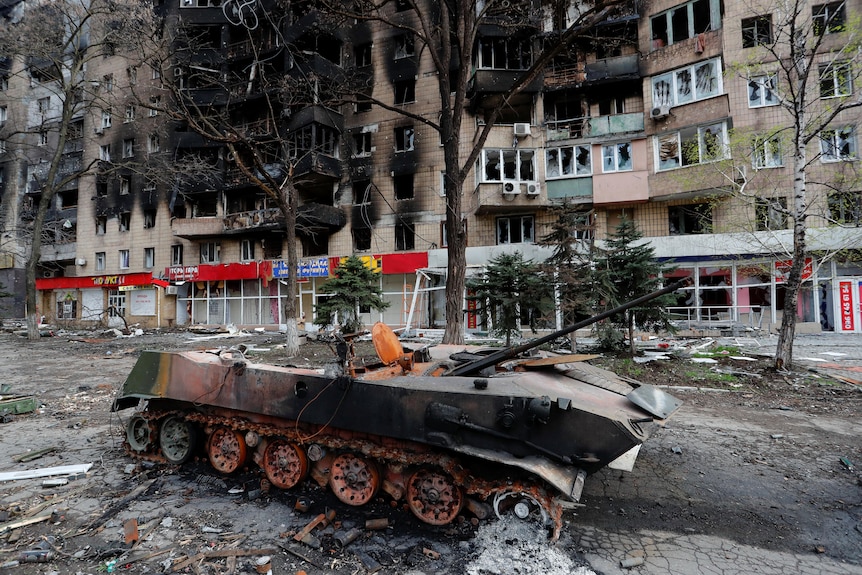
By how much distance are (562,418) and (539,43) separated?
23.5 m

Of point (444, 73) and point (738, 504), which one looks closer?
point (738, 504)

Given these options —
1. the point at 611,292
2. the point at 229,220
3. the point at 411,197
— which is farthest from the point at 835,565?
the point at 229,220

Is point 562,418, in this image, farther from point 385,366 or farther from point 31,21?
point 31,21

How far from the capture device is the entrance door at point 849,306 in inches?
A: 688

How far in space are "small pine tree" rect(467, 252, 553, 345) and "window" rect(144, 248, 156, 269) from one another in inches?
1079

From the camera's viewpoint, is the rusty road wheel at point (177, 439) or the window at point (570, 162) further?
the window at point (570, 162)

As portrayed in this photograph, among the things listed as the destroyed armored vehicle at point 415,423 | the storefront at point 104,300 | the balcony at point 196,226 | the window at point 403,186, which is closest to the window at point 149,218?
the storefront at point 104,300

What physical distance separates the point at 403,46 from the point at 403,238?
450 inches

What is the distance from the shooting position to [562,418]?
11.0 feet

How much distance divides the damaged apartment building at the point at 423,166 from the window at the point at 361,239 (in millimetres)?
82

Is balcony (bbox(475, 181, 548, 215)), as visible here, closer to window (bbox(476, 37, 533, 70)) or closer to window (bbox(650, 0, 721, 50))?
window (bbox(476, 37, 533, 70))

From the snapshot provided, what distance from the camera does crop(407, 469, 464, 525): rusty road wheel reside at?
11.8 feet

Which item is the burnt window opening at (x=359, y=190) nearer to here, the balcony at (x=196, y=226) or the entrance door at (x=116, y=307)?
the balcony at (x=196, y=226)

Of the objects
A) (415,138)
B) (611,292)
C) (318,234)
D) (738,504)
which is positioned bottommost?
(738,504)
